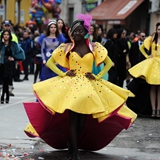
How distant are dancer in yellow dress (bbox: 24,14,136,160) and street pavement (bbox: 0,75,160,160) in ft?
0.78

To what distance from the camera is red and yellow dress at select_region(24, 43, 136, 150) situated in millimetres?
7496

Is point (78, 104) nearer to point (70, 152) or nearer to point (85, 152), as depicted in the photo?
point (70, 152)

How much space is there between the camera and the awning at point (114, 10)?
36.7 metres

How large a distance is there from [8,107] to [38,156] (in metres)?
5.14

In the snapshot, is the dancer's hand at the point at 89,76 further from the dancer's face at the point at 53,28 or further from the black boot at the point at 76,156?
the dancer's face at the point at 53,28

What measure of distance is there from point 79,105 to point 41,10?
→ 29.8 metres

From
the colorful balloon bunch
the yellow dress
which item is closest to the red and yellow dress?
the yellow dress

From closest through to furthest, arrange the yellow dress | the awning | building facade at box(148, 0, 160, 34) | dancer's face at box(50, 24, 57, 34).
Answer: the yellow dress → dancer's face at box(50, 24, 57, 34) → building facade at box(148, 0, 160, 34) → the awning

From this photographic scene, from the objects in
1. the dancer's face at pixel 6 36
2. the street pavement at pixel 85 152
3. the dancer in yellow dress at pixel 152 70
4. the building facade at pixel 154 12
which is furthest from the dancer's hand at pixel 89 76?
the building facade at pixel 154 12

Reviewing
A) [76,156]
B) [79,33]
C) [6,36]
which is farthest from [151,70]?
[76,156]

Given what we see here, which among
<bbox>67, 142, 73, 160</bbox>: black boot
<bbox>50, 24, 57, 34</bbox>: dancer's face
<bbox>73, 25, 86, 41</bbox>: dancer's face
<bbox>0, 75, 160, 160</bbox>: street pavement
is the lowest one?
<bbox>0, 75, 160, 160</bbox>: street pavement

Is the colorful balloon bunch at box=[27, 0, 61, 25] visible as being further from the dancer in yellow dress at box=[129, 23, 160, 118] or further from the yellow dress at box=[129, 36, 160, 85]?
the yellow dress at box=[129, 36, 160, 85]

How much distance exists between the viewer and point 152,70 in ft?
40.4

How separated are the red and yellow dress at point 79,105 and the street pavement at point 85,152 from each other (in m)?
0.25
